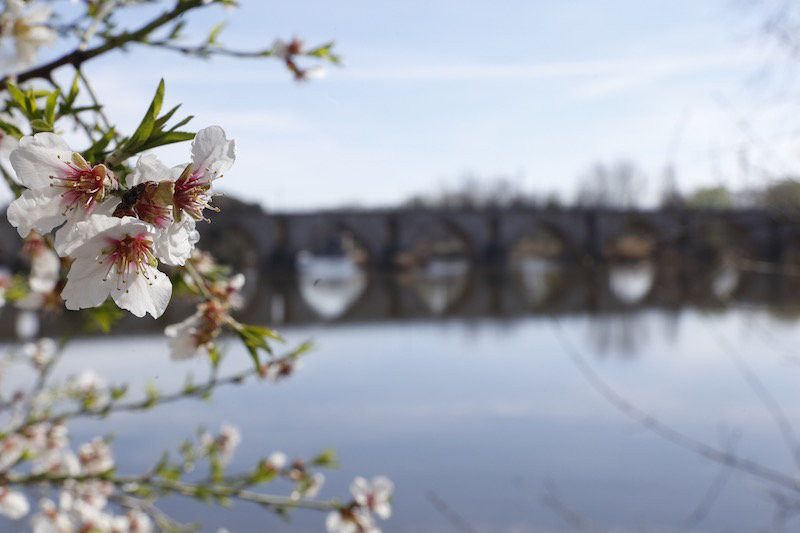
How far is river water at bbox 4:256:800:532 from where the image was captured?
16.7 ft

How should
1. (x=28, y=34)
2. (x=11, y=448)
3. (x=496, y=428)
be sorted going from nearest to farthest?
(x=28, y=34) < (x=11, y=448) < (x=496, y=428)

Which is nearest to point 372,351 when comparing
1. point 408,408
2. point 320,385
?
point 320,385

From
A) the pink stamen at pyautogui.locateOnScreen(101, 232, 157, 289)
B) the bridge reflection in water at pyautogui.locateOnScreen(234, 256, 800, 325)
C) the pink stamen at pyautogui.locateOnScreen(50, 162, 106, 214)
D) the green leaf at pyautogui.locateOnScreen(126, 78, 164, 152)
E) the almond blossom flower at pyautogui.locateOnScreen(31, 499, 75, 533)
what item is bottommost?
the bridge reflection in water at pyautogui.locateOnScreen(234, 256, 800, 325)

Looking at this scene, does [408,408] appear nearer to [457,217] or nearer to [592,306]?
[592,306]

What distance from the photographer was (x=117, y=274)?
52 centimetres

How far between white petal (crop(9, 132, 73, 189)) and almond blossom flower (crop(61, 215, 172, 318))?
4cm

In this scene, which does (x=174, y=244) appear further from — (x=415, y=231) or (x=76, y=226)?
(x=415, y=231)

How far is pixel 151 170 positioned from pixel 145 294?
0.28 feet

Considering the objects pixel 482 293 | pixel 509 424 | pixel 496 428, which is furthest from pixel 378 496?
pixel 482 293

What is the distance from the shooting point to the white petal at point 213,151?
49cm

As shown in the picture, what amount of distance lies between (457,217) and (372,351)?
15.4 metres

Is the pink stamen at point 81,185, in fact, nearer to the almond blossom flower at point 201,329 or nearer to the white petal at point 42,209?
the white petal at point 42,209

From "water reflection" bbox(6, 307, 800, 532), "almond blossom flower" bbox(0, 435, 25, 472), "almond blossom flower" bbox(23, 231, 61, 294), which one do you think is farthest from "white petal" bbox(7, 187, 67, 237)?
"water reflection" bbox(6, 307, 800, 532)

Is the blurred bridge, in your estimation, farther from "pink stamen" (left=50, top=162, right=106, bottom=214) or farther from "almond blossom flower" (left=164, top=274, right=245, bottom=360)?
"pink stamen" (left=50, top=162, right=106, bottom=214)
